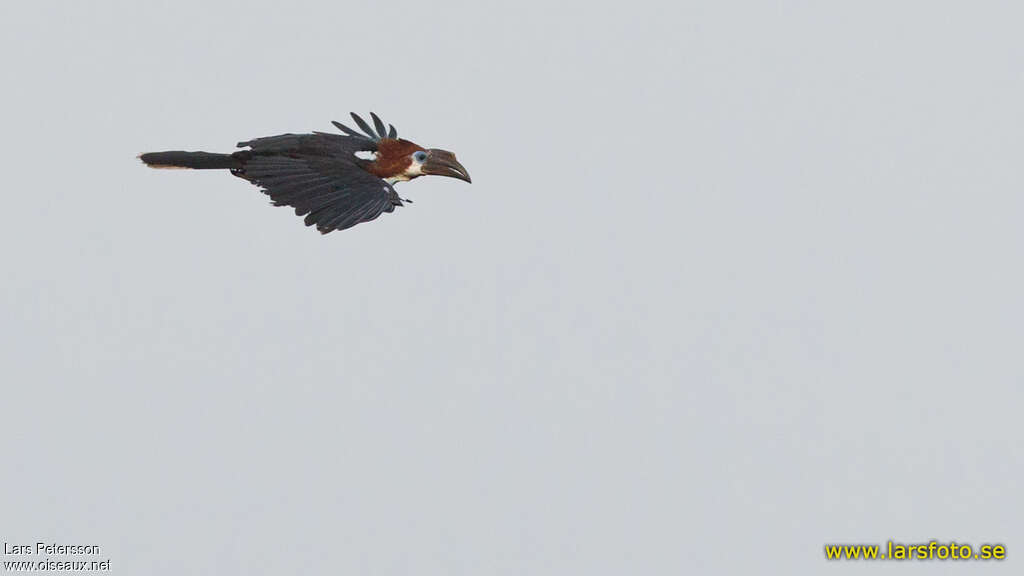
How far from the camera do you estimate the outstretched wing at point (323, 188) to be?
16625 millimetres

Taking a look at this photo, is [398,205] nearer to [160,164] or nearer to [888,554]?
[160,164]

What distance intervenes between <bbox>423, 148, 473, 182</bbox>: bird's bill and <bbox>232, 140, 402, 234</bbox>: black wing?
127cm

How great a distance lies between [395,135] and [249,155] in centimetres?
266

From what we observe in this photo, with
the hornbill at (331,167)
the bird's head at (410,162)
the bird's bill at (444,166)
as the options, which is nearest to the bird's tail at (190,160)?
the hornbill at (331,167)

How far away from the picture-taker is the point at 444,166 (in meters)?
19.5

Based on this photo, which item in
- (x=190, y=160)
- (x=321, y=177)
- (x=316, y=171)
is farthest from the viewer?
(x=190, y=160)

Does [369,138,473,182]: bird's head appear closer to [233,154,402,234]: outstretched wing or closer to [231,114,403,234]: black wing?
[231,114,403,234]: black wing

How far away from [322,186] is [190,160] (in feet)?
8.45

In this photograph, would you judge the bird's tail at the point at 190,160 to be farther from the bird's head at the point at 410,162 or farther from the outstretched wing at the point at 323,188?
the bird's head at the point at 410,162

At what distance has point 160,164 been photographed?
19.0 meters

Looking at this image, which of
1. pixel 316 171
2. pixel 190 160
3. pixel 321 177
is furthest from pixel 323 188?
pixel 190 160

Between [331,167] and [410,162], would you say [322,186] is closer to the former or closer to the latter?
[331,167]

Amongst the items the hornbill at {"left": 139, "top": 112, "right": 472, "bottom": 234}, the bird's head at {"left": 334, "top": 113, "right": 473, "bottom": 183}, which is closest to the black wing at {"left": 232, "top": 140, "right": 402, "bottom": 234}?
the hornbill at {"left": 139, "top": 112, "right": 472, "bottom": 234}

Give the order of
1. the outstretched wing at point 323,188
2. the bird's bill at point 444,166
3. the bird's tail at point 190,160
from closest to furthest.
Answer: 1. the outstretched wing at point 323,188
2. the bird's tail at point 190,160
3. the bird's bill at point 444,166
